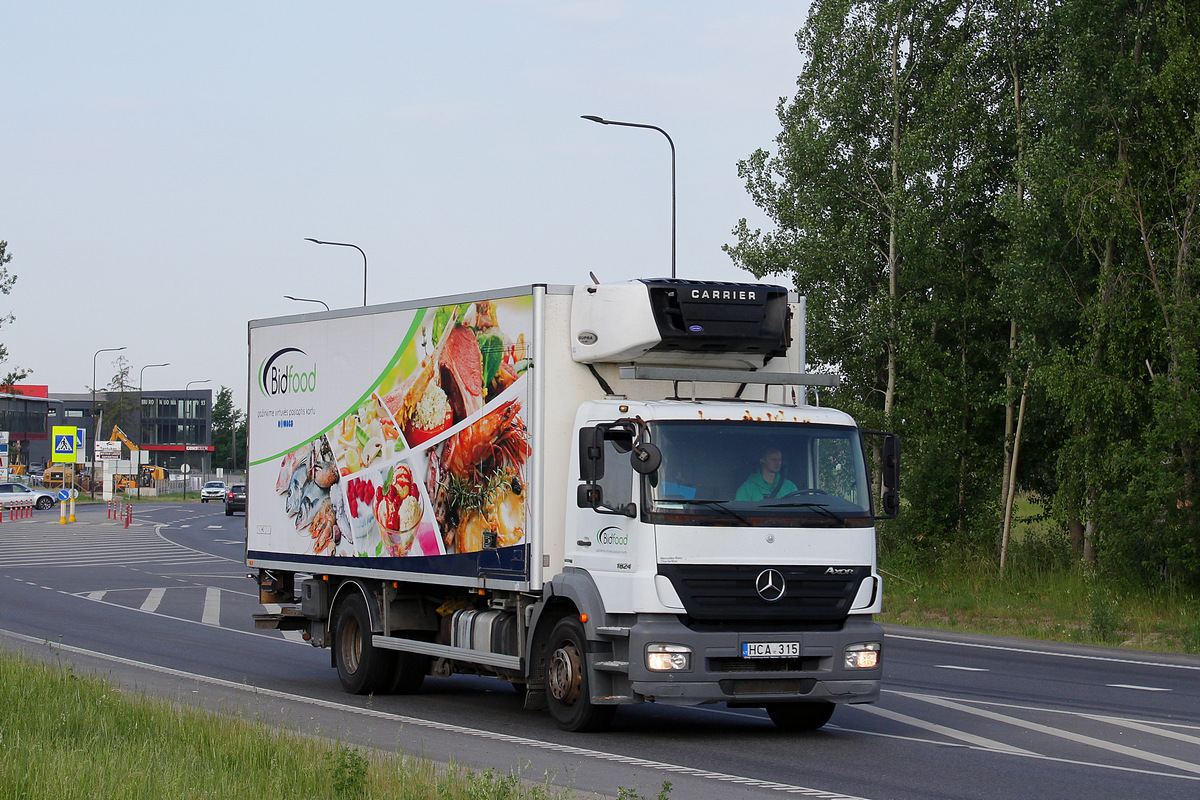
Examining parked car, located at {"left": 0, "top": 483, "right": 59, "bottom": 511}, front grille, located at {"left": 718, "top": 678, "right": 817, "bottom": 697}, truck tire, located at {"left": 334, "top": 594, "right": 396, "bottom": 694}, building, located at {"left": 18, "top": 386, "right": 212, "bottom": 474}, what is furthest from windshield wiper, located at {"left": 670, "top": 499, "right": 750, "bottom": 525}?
building, located at {"left": 18, "top": 386, "right": 212, "bottom": 474}

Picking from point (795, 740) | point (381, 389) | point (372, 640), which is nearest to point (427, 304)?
point (381, 389)

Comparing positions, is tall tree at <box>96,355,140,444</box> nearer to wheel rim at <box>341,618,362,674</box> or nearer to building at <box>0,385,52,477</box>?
building at <box>0,385,52,477</box>

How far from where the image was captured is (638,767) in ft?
32.7

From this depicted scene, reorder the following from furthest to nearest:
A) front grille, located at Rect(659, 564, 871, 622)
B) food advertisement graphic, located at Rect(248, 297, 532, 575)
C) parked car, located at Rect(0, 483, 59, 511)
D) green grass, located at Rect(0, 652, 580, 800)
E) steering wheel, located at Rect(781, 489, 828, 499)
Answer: parked car, located at Rect(0, 483, 59, 511), food advertisement graphic, located at Rect(248, 297, 532, 575), steering wheel, located at Rect(781, 489, 828, 499), front grille, located at Rect(659, 564, 871, 622), green grass, located at Rect(0, 652, 580, 800)

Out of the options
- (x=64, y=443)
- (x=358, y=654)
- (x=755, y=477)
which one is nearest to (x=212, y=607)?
(x=358, y=654)

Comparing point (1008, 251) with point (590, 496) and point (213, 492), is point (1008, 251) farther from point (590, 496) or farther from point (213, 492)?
point (213, 492)

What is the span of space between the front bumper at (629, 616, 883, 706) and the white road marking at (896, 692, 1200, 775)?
1.64m

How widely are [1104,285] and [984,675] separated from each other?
414 inches

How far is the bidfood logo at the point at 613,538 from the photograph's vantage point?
36.1 feet

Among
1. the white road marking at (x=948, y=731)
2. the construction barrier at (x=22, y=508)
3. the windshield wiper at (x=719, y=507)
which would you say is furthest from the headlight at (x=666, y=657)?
the construction barrier at (x=22, y=508)

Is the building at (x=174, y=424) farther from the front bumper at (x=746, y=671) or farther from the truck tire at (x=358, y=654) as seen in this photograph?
the front bumper at (x=746, y=671)

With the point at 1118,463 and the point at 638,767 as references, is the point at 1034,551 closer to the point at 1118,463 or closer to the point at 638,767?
the point at 1118,463

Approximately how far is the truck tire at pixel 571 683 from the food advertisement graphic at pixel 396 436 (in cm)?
87

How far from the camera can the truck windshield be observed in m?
10.9
